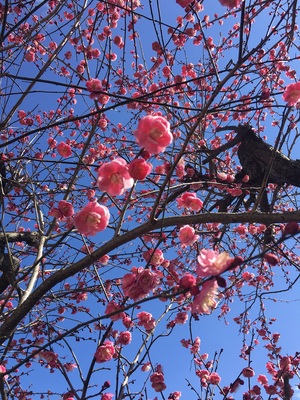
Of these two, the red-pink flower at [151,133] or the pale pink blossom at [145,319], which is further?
the pale pink blossom at [145,319]

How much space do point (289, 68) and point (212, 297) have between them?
4.26m

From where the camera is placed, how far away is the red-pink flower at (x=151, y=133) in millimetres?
1600

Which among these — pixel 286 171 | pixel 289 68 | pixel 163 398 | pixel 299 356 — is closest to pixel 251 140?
pixel 286 171

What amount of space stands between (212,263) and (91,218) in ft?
2.53

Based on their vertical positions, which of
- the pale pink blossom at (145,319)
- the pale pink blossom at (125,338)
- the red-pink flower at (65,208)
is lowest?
the pale pink blossom at (125,338)

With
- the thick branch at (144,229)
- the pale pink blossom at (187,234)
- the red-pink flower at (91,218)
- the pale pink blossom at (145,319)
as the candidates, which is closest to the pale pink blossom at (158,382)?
the pale pink blossom at (145,319)

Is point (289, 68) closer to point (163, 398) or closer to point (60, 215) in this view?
point (60, 215)

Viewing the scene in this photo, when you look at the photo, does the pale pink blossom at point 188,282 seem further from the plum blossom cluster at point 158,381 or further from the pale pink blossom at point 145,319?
the plum blossom cluster at point 158,381

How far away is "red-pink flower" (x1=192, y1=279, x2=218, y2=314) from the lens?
124cm

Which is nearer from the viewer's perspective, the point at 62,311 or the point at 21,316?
the point at 21,316

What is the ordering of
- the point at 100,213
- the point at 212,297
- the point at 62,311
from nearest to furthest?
the point at 212,297 < the point at 100,213 < the point at 62,311

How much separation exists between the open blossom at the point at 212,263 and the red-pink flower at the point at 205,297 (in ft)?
0.12

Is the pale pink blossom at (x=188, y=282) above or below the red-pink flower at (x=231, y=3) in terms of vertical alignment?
below

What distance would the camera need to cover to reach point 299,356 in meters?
4.05
